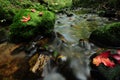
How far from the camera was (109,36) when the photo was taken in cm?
542

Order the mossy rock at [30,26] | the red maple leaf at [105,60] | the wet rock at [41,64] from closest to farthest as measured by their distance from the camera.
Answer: the red maple leaf at [105,60], the wet rock at [41,64], the mossy rock at [30,26]

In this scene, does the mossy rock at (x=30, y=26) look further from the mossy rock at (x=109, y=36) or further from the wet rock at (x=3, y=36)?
the mossy rock at (x=109, y=36)

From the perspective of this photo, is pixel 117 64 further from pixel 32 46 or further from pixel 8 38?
pixel 8 38

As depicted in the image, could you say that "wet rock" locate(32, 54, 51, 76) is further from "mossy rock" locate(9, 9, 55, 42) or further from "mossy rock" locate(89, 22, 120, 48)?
"mossy rock" locate(89, 22, 120, 48)

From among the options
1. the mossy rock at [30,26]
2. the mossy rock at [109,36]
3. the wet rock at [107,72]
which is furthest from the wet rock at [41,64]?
the mossy rock at [109,36]

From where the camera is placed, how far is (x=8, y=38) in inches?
234

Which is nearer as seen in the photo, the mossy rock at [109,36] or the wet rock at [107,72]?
the wet rock at [107,72]

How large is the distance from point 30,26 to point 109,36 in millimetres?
2426

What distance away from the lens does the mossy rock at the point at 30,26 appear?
541cm

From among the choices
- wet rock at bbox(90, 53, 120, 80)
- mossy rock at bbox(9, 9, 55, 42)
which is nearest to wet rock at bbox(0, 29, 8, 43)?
mossy rock at bbox(9, 9, 55, 42)

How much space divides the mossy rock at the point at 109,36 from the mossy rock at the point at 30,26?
5.13ft

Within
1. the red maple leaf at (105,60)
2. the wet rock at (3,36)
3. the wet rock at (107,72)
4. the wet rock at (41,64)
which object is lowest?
the wet rock at (3,36)

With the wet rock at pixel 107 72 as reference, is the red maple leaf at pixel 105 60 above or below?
above

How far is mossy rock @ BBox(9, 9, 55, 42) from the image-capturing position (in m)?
5.41
